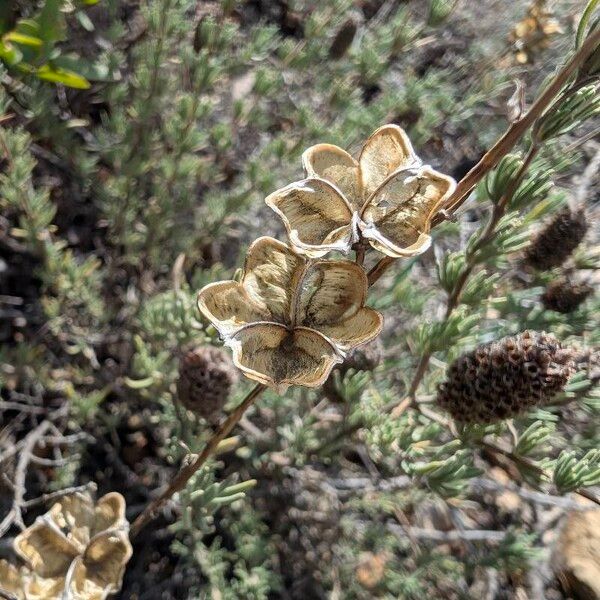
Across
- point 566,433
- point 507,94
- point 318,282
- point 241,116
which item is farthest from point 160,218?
point 507,94

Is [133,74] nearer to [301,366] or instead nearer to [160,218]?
[160,218]

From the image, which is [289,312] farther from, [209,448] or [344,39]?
[344,39]

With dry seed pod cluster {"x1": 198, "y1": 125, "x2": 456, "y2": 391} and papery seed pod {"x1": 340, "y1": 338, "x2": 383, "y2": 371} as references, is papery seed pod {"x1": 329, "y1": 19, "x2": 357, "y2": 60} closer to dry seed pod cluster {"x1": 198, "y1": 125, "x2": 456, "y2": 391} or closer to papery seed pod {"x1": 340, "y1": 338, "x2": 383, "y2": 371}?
papery seed pod {"x1": 340, "y1": 338, "x2": 383, "y2": 371}

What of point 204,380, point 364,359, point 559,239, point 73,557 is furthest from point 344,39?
point 73,557

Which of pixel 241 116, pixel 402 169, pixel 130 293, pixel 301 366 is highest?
pixel 402 169

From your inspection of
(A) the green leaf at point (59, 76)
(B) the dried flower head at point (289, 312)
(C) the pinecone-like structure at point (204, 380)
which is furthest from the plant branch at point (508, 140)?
(A) the green leaf at point (59, 76)

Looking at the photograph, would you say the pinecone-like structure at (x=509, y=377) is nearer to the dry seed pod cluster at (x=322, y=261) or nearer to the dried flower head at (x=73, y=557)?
the dry seed pod cluster at (x=322, y=261)
